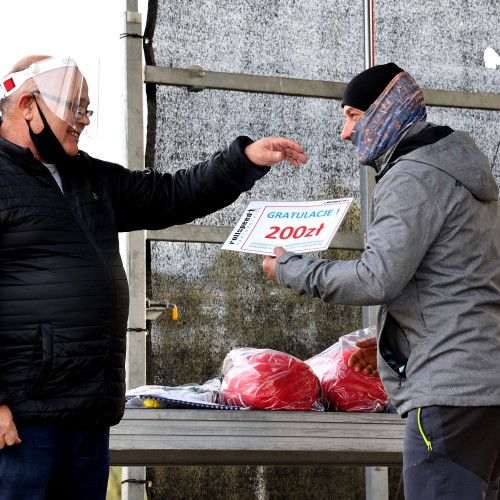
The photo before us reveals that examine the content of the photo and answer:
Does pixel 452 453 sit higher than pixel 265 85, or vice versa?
pixel 265 85

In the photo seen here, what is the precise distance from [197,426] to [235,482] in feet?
3.00

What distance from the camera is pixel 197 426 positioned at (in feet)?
10.2

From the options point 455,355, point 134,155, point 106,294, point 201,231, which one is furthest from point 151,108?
point 455,355

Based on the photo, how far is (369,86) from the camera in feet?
8.71

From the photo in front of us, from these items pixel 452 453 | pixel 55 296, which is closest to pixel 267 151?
pixel 55 296

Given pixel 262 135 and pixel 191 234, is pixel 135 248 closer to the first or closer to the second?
pixel 191 234

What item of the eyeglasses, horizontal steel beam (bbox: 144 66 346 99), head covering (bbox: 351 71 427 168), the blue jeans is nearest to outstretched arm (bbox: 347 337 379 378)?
head covering (bbox: 351 71 427 168)

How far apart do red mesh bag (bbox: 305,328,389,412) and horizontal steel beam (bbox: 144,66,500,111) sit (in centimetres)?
107

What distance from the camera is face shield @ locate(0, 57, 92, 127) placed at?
2.59 m

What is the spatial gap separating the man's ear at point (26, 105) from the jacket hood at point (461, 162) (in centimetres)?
99

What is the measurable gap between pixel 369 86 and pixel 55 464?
1.30 m

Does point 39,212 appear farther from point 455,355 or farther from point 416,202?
point 455,355

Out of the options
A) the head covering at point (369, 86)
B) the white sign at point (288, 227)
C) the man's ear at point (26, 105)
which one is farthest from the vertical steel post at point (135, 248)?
the head covering at point (369, 86)

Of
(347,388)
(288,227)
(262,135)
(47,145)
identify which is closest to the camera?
(47,145)
